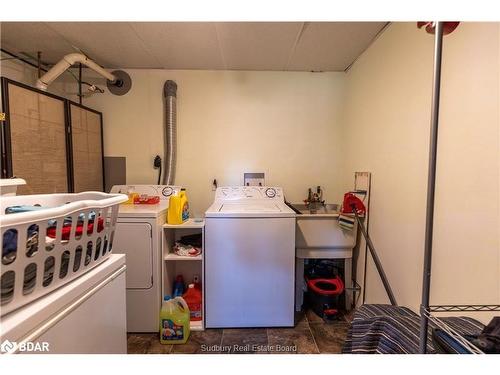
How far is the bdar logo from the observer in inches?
18.0

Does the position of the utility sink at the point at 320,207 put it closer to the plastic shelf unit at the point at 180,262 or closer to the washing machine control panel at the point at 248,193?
the washing machine control panel at the point at 248,193

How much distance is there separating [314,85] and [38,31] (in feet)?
8.12

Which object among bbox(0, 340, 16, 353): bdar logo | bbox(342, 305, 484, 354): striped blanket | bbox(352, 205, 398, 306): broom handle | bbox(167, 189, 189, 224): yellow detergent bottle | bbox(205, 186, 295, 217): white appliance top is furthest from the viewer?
bbox(205, 186, 295, 217): white appliance top

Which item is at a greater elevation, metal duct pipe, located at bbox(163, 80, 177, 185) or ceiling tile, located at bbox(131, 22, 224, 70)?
ceiling tile, located at bbox(131, 22, 224, 70)

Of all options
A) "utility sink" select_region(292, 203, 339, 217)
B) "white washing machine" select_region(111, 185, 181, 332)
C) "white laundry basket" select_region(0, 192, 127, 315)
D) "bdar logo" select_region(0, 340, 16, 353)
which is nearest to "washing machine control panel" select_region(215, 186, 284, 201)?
"utility sink" select_region(292, 203, 339, 217)

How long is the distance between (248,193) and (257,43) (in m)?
1.36

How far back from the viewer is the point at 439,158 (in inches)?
45.0

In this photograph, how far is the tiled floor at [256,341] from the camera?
5.26ft

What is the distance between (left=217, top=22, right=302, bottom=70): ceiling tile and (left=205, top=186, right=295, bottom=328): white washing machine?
1.42 meters

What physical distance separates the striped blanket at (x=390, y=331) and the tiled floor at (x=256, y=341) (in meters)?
0.70

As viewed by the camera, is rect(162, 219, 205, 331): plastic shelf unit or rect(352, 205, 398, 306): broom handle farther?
rect(162, 219, 205, 331): plastic shelf unit

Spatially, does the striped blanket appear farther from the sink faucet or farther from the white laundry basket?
the sink faucet

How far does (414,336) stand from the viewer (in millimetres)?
880

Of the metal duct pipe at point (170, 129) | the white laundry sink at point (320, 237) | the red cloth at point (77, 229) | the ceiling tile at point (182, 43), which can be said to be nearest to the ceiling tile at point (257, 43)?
the ceiling tile at point (182, 43)
